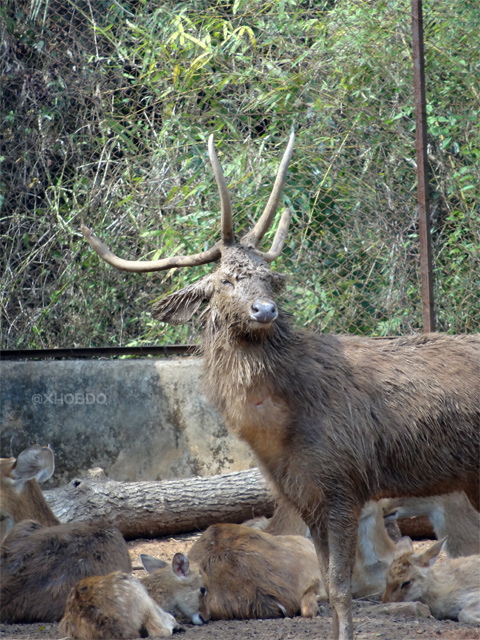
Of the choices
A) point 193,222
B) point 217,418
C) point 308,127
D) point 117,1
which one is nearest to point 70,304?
point 193,222

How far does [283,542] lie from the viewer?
4949 mm

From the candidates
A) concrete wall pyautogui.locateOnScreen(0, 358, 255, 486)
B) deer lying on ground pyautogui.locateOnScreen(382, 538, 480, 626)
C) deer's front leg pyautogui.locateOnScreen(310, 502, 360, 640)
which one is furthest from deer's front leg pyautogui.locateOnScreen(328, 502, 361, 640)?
concrete wall pyautogui.locateOnScreen(0, 358, 255, 486)

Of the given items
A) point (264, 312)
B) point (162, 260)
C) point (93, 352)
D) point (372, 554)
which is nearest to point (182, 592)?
point (372, 554)

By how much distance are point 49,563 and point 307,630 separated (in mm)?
1501

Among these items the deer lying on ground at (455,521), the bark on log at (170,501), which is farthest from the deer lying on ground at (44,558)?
the deer lying on ground at (455,521)

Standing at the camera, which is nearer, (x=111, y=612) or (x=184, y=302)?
(x=111, y=612)

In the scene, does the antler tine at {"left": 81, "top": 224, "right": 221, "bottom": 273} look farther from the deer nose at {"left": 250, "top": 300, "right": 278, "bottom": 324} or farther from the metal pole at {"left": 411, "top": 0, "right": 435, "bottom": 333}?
the metal pole at {"left": 411, "top": 0, "right": 435, "bottom": 333}

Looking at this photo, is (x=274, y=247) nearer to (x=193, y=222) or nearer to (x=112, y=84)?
(x=193, y=222)

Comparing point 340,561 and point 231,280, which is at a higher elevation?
point 231,280

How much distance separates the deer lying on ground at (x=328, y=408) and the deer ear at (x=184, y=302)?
0.02 m

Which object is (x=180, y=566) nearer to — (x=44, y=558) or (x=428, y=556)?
(x=44, y=558)

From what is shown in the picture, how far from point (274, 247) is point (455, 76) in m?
3.57

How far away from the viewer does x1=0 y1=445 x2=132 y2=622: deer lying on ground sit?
4.47 m

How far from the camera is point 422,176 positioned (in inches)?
238
